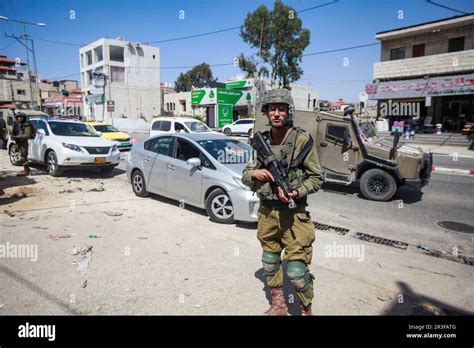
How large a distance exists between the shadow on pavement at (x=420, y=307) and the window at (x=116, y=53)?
59.9m

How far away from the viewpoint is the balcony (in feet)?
72.4

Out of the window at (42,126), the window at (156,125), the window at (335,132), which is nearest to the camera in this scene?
the window at (335,132)

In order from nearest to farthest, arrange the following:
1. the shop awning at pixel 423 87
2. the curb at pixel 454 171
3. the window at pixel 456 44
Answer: the curb at pixel 454 171
the shop awning at pixel 423 87
the window at pixel 456 44

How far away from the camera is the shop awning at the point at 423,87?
71.7 ft

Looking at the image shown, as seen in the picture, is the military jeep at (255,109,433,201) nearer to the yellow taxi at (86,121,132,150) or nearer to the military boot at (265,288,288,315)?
the military boot at (265,288,288,315)

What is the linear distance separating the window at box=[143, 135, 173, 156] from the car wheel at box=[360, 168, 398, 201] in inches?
177

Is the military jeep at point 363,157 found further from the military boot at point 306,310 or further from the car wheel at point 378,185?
the military boot at point 306,310

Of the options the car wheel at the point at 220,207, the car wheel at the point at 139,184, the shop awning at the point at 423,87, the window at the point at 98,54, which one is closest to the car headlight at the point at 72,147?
the car wheel at the point at 139,184

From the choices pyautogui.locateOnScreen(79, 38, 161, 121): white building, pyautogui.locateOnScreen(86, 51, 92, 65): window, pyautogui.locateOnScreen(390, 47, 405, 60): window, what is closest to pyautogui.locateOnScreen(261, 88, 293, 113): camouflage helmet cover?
pyautogui.locateOnScreen(390, 47, 405, 60): window

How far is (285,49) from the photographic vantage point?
3606 centimetres

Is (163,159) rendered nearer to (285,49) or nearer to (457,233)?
(457,233)
